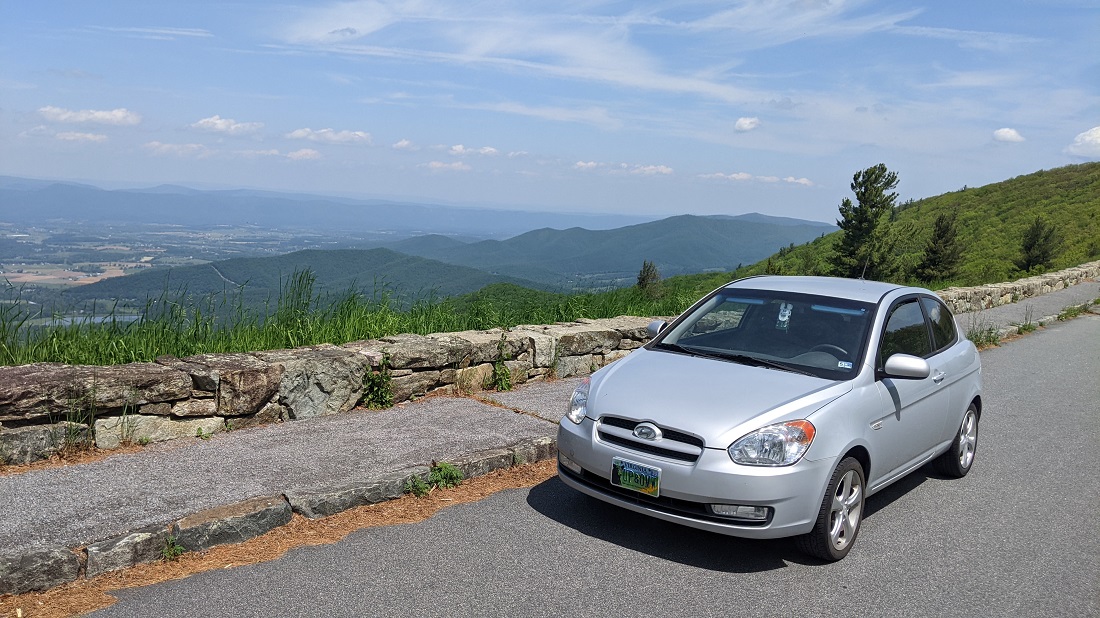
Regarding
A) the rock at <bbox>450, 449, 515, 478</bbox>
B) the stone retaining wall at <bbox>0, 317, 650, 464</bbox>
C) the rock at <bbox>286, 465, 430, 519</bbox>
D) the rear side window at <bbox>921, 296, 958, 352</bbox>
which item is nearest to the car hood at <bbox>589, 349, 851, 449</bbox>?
the rock at <bbox>450, 449, 515, 478</bbox>

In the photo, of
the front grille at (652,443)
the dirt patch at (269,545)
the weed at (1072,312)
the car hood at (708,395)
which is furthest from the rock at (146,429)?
the weed at (1072,312)

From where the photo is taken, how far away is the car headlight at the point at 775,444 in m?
4.44

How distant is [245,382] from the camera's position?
636cm

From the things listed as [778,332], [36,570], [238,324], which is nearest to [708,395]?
[778,332]

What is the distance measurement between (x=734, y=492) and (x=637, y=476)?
57cm

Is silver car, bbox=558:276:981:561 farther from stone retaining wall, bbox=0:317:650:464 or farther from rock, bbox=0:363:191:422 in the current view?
rock, bbox=0:363:191:422

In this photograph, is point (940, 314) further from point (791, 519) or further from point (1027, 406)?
point (1027, 406)

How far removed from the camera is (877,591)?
14.0ft

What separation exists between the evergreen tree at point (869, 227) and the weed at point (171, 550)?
116 ft

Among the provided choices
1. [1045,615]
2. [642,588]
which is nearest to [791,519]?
[642,588]

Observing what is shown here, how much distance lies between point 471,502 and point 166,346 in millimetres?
3364

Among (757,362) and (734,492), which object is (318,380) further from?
(734,492)

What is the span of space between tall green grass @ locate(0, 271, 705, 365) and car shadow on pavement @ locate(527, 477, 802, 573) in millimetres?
3507

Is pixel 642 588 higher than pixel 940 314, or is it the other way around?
pixel 940 314
